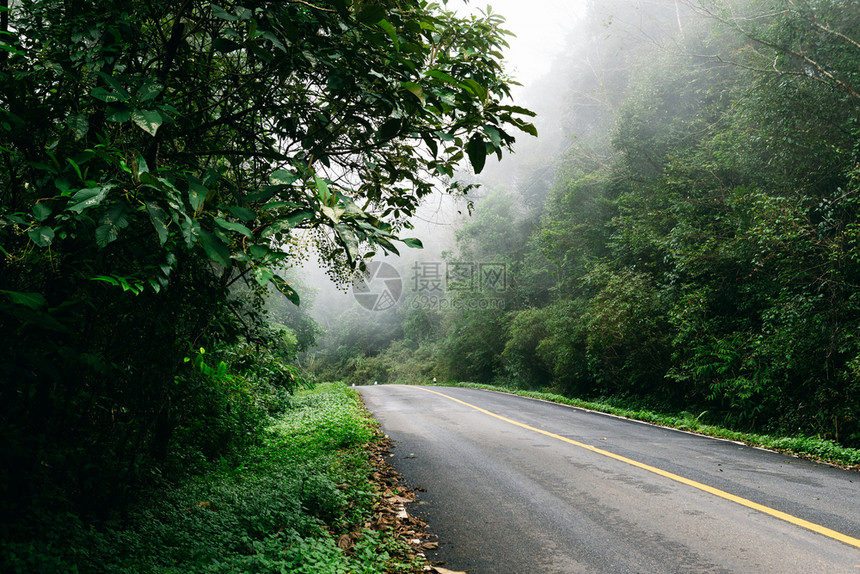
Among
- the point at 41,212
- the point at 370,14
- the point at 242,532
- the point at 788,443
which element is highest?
the point at 370,14

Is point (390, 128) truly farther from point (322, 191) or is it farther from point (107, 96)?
point (107, 96)

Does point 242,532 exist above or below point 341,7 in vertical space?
A: below

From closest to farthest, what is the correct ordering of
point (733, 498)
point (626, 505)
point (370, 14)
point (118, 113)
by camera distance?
point (118, 113), point (370, 14), point (626, 505), point (733, 498)

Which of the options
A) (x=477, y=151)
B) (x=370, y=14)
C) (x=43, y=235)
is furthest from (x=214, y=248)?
(x=477, y=151)

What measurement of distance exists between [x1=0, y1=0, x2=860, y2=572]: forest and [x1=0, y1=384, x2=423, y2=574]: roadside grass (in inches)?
1.0

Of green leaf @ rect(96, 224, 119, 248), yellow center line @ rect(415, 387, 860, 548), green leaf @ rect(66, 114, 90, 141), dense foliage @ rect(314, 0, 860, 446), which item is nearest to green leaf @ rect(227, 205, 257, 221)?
green leaf @ rect(96, 224, 119, 248)

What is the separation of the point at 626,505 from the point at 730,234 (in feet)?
33.6

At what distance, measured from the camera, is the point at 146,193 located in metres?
1.65

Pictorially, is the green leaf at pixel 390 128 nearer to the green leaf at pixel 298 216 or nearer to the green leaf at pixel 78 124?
the green leaf at pixel 298 216

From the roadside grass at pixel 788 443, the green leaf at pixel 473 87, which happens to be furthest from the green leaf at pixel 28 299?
the roadside grass at pixel 788 443

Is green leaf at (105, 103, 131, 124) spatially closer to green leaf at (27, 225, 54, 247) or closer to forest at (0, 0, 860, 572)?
forest at (0, 0, 860, 572)

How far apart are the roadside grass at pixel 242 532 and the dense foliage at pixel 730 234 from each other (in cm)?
859

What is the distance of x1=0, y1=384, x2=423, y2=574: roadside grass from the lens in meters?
2.38

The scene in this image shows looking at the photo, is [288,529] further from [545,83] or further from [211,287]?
[545,83]
